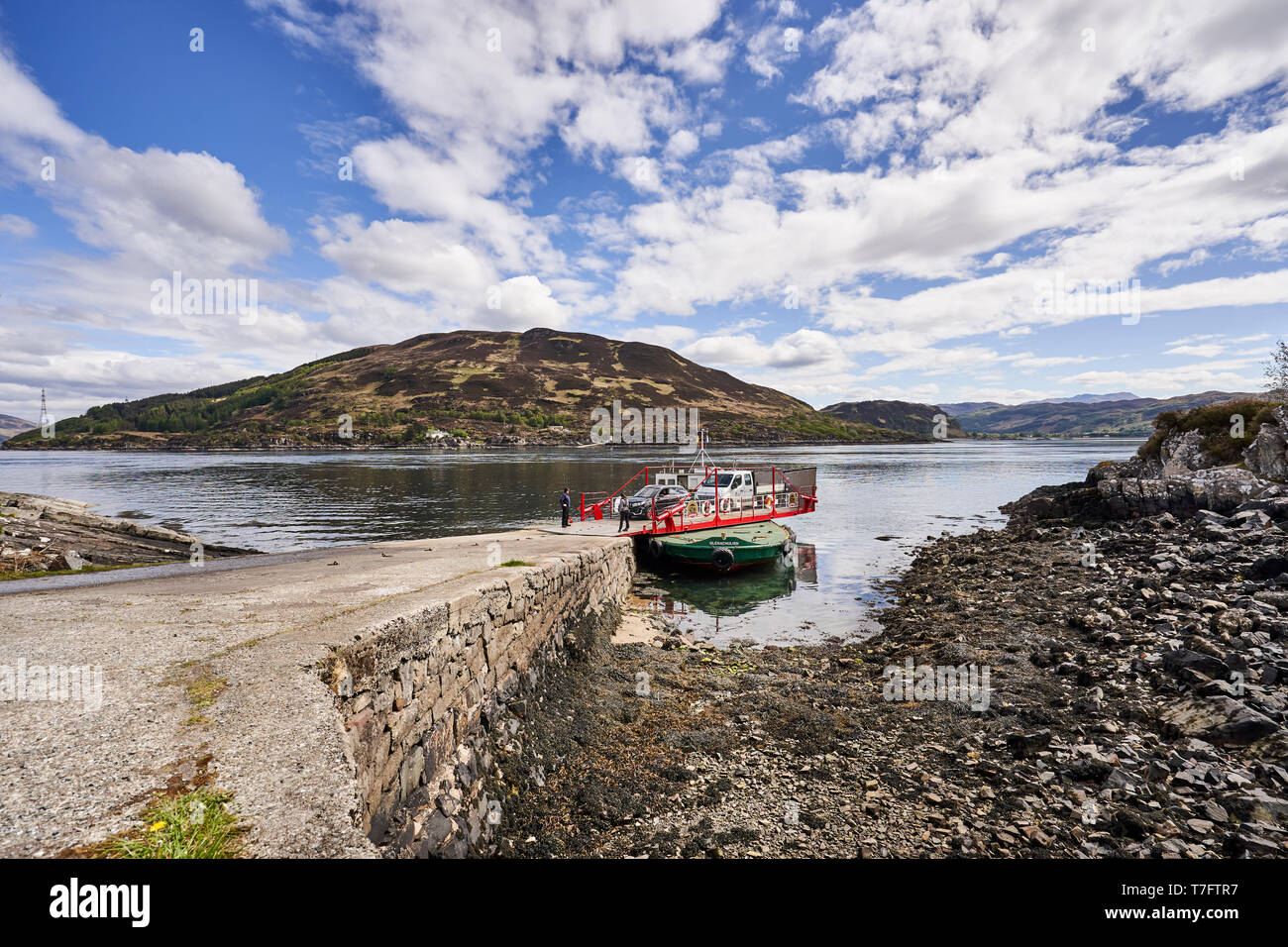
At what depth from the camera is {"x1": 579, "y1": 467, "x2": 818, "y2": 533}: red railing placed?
28.0m

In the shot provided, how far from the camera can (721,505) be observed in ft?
98.4

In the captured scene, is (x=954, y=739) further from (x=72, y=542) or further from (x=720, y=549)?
(x=72, y=542)

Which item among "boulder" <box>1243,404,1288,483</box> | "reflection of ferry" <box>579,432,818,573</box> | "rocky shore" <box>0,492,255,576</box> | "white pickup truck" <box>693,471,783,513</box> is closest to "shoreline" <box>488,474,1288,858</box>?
"reflection of ferry" <box>579,432,818,573</box>

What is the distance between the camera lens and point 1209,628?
38.8 feet

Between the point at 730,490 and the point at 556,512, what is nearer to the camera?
the point at 730,490

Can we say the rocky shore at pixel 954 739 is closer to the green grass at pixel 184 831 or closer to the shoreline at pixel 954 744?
the shoreline at pixel 954 744

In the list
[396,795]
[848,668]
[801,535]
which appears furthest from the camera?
[801,535]

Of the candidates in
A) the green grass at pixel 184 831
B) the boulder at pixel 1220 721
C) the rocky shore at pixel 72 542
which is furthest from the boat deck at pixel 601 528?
the green grass at pixel 184 831

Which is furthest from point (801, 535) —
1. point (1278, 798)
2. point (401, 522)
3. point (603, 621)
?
point (1278, 798)

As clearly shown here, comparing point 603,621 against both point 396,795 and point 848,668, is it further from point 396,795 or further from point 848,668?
point 396,795

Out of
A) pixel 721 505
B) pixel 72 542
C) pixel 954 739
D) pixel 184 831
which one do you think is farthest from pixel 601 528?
pixel 184 831

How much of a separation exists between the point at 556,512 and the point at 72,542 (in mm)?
28073

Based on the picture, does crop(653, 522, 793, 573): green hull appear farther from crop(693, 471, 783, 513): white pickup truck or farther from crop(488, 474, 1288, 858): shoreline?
crop(488, 474, 1288, 858): shoreline
